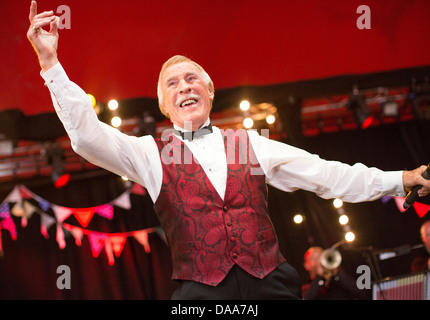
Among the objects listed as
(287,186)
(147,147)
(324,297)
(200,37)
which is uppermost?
(200,37)

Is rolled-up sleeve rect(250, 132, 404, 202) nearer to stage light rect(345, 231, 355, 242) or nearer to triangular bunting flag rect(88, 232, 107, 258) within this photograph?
stage light rect(345, 231, 355, 242)

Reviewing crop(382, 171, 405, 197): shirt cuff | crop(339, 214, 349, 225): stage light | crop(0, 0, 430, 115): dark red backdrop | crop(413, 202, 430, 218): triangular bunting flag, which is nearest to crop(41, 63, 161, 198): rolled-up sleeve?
crop(382, 171, 405, 197): shirt cuff

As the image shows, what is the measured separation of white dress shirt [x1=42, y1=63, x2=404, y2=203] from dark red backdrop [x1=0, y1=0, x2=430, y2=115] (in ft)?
6.82

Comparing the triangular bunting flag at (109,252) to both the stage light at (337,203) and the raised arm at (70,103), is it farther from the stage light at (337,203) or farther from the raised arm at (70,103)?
the raised arm at (70,103)

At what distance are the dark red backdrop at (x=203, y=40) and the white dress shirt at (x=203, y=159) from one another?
2077 millimetres

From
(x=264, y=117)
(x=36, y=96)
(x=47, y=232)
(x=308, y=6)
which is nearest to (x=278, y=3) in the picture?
(x=308, y=6)

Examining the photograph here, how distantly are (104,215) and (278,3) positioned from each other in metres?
2.66

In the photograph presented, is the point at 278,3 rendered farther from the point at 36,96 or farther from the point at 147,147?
the point at 147,147

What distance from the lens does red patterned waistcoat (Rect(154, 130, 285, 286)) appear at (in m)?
1.48

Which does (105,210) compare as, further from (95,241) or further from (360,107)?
(360,107)

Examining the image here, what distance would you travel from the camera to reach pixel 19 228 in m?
4.95

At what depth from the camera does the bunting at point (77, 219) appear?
482cm

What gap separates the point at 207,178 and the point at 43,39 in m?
0.64

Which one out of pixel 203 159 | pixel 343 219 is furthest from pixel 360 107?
pixel 203 159
